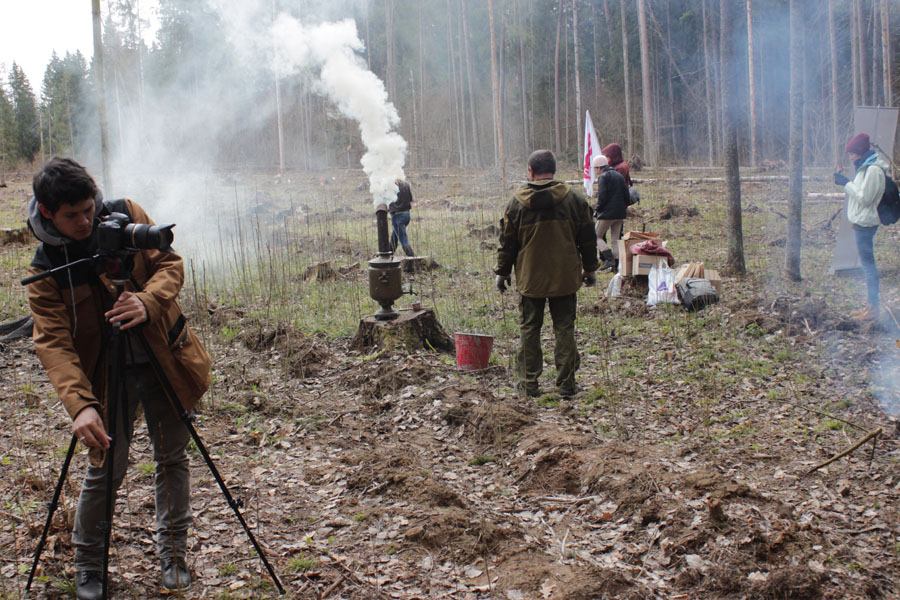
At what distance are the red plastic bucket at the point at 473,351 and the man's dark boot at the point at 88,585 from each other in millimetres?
3946

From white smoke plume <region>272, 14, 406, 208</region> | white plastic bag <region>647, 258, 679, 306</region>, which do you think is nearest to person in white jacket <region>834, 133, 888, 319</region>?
white plastic bag <region>647, 258, 679, 306</region>

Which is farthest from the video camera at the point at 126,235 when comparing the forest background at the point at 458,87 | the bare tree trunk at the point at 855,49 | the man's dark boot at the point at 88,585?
the bare tree trunk at the point at 855,49

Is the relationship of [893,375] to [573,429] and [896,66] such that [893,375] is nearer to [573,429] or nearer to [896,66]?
[573,429]

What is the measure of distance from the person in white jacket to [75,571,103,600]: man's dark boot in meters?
7.19

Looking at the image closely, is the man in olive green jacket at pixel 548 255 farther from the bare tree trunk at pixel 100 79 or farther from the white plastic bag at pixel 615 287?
the bare tree trunk at pixel 100 79

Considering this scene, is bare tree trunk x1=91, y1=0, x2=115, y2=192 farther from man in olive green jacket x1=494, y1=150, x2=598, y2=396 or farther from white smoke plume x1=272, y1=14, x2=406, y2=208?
man in olive green jacket x1=494, y1=150, x2=598, y2=396

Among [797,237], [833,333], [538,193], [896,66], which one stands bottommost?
[833,333]

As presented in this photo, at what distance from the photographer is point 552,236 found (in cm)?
535

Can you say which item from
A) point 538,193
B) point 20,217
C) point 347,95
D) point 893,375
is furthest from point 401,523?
point 20,217

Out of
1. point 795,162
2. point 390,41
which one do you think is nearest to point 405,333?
point 795,162

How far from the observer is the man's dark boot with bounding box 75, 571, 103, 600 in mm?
2645

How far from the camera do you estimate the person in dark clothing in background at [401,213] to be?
10.5 m

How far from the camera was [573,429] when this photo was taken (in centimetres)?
483

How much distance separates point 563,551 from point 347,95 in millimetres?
6018
